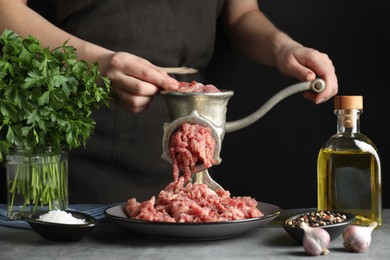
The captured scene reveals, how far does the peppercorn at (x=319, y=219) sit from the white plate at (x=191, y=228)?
0.05 meters

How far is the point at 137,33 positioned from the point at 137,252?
100 cm

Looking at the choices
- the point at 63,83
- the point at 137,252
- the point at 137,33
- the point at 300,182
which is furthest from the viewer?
the point at 300,182

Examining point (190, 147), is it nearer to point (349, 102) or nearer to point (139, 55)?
point (349, 102)

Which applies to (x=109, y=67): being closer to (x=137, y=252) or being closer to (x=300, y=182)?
(x=137, y=252)

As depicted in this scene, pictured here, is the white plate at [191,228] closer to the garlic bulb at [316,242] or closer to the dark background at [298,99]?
the garlic bulb at [316,242]

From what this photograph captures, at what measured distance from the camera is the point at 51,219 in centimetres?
148

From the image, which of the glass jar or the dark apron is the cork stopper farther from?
the dark apron

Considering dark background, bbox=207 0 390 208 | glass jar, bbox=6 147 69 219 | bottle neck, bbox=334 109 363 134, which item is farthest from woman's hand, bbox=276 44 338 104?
glass jar, bbox=6 147 69 219

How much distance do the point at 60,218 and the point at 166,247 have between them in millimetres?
218

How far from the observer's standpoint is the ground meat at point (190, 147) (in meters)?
1.60

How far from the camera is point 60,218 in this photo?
4.85 feet

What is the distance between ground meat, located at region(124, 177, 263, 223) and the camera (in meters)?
1.44

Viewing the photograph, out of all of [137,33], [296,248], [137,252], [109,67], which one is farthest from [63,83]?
[137,33]

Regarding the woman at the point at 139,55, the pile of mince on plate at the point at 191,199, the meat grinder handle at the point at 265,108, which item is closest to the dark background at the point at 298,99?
the woman at the point at 139,55
